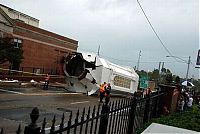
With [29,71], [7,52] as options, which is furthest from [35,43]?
[7,52]

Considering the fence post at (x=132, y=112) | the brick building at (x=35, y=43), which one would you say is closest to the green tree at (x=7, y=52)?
the brick building at (x=35, y=43)

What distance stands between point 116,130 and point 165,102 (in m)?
5.97

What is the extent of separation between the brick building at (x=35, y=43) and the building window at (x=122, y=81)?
1300 cm

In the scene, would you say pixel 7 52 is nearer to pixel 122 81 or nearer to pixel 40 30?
pixel 122 81

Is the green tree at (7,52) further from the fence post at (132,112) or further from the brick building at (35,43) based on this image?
Result: the fence post at (132,112)

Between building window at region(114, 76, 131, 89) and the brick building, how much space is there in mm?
12996

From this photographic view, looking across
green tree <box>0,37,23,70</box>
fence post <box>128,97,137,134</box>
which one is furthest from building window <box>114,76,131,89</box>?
fence post <box>128,97,137,134</box>

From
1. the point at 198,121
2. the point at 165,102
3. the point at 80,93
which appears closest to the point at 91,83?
the point at 80,93

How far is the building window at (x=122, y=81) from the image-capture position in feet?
93.6

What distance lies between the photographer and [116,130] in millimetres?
6086

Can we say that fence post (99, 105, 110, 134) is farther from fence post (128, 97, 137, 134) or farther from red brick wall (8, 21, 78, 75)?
red brick wall (8, 21, 78, 75)

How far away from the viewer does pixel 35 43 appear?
153ft

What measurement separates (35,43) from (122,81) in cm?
2137

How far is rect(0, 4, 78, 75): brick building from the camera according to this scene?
133 ft
